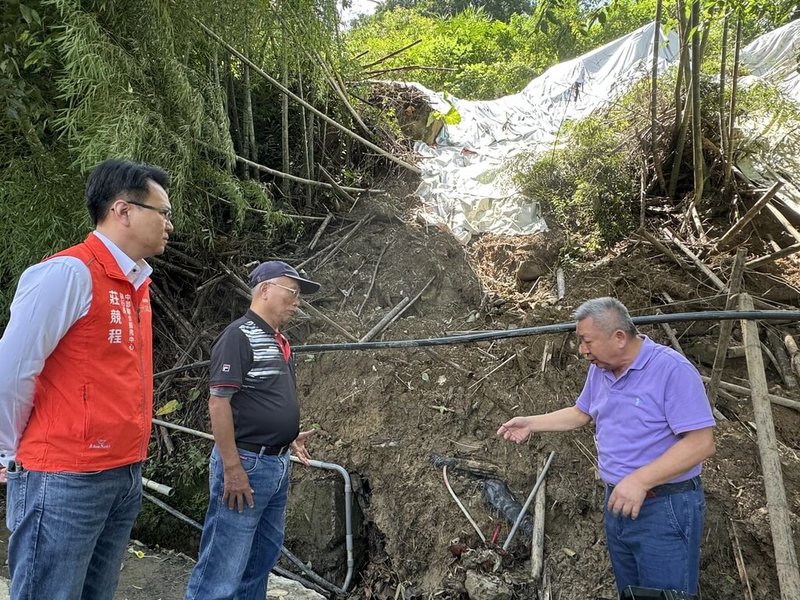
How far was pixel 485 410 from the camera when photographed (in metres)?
3.92

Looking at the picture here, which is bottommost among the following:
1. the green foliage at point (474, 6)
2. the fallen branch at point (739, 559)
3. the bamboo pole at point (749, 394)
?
the fallen branch at point (739, 559)

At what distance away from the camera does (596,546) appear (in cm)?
316

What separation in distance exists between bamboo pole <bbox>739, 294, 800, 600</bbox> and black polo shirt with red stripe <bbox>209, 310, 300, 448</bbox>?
6.82ft

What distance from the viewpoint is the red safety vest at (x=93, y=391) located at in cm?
157

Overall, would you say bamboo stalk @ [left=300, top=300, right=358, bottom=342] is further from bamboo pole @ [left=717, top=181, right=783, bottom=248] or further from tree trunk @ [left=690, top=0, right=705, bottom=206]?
tree trunk @ [left=690, top=0, right=705, bottom=206]

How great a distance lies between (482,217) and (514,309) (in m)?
1.42

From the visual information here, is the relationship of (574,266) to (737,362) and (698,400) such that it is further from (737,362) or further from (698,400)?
(698,400)

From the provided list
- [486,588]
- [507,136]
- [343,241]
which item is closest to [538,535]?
[486,588]

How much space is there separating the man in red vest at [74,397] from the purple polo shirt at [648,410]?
1.74 m

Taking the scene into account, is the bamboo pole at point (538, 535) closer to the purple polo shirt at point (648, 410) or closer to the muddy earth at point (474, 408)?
the muddy earth at point (474, 408)

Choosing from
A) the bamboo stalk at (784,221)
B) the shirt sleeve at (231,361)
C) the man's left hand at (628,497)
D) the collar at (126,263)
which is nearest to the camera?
the collar at (126,263)

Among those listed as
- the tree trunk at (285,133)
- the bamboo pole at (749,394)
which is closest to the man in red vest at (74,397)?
the bamboo pole at (749,394)

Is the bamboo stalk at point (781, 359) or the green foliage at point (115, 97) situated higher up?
the green foliage at point (115, 97)

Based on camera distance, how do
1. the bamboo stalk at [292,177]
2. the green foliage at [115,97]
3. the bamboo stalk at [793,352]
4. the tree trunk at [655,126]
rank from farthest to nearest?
the bamboo stalk at [292,177], the tree trunk at [655,126], the bamboo stalk at [793,352], the green foliage at [115,97]
